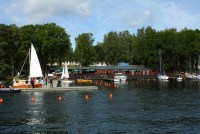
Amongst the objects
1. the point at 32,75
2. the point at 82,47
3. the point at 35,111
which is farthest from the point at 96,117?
the point at 82,47

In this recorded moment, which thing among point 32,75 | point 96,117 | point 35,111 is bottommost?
point 96,117

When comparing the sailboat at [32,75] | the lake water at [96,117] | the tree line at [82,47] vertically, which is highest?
the tree line at [82,47]

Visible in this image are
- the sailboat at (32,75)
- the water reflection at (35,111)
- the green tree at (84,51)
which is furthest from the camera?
the green tree at (84,51)

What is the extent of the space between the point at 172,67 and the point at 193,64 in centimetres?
1702

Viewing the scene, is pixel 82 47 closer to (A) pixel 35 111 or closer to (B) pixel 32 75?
(B) pixel 32 75

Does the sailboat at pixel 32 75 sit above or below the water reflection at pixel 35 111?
above

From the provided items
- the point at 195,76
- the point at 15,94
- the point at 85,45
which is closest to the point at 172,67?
the point at 195,76

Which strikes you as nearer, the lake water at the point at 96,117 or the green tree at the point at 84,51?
the lake water at the point at 96,117

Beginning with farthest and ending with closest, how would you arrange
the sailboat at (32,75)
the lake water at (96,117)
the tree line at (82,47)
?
the tree line at (82,47) → the sailboat at (32,75) → the lake water at (96,117)

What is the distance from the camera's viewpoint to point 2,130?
123ft

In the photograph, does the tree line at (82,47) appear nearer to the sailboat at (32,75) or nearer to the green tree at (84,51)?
the green tree at (84,51)

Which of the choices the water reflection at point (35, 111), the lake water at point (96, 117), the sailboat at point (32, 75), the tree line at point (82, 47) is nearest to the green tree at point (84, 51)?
the tree line at point (82, 47)

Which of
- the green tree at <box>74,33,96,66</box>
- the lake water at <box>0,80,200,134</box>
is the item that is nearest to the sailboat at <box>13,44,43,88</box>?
the lake water at <box>0,80,200,134</box>

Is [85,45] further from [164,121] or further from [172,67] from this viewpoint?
[164,121]
